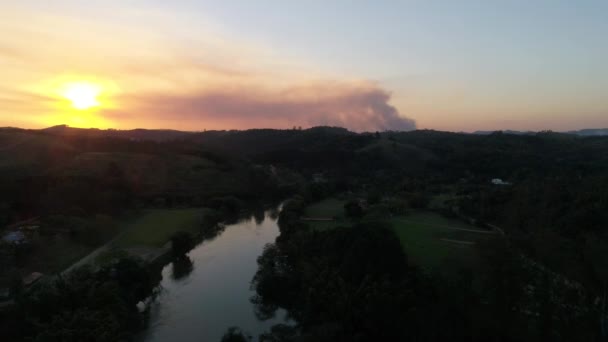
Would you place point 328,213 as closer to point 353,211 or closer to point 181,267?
point 353,211

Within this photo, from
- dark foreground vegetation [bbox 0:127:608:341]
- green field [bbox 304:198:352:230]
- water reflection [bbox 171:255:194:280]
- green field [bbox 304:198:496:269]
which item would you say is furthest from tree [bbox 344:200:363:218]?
water reflection [bbox 171:255:194:280]

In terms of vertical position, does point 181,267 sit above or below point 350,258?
below

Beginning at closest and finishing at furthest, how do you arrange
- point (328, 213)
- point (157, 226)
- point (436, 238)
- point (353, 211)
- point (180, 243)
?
point (436, 238), point (180, 243), point (157, 226), point (353, 211), point (328, 213)

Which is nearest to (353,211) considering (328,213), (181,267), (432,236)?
(328,213)

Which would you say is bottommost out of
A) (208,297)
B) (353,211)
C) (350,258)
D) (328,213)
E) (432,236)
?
(208,297)

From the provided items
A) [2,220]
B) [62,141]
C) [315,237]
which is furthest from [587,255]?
[62,141]

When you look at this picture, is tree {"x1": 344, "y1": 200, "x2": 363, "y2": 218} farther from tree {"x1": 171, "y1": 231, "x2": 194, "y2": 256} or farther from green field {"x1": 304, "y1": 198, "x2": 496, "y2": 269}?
tree {"x1": 171, "y1": 231, "x2": 194, "y2": 256}

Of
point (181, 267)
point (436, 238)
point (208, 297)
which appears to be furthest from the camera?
point (181, 267)
